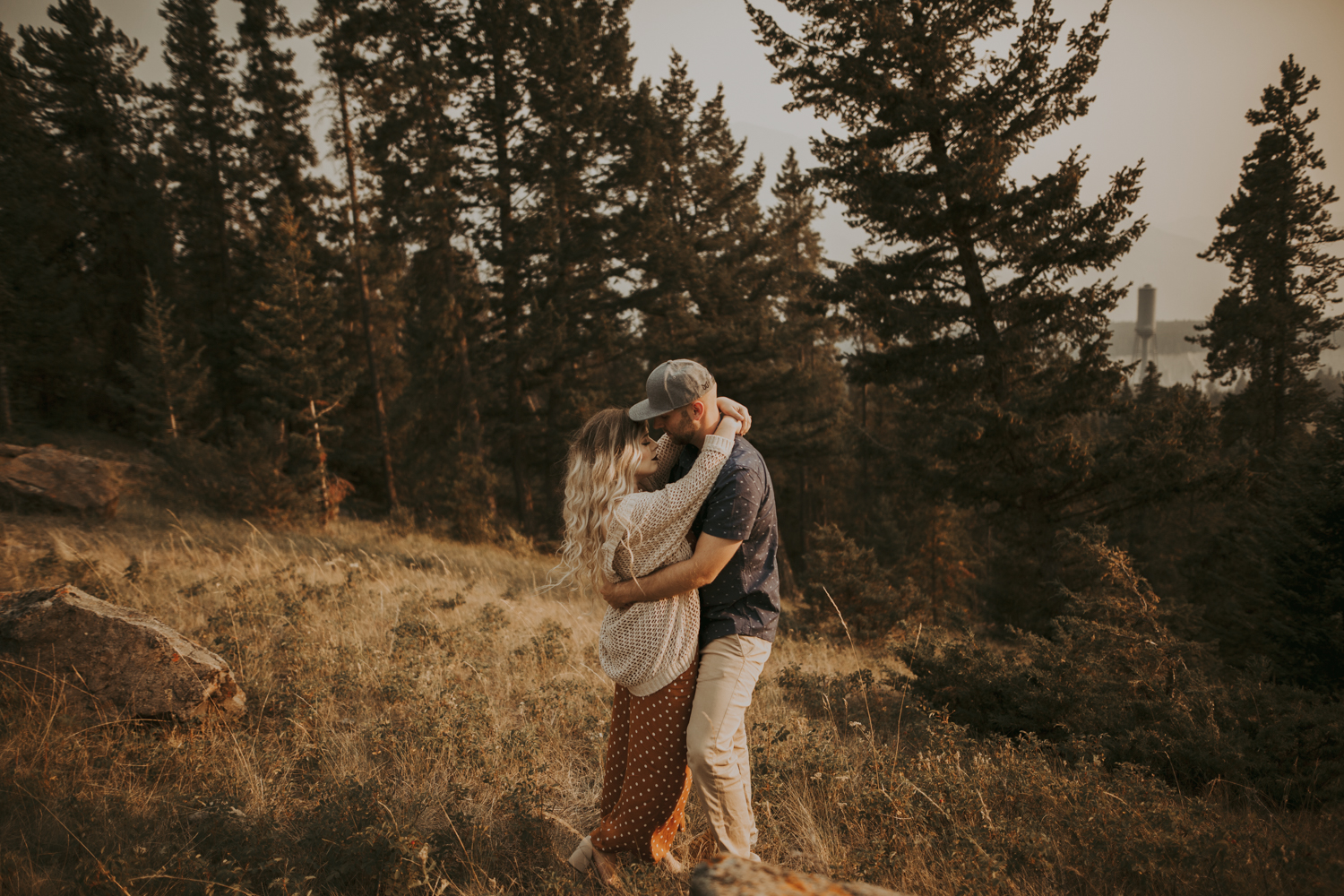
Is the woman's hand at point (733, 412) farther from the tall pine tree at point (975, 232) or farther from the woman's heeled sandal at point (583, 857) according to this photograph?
the tall pine tree at point (975, 232)

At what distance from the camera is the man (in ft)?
7.93

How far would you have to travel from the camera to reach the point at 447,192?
1739 centimetres

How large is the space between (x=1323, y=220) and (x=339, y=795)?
2469 centimetres

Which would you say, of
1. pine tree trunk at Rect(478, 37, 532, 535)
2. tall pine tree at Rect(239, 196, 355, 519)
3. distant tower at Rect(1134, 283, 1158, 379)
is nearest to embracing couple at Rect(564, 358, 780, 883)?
pine tree trunk at Rect(478, 37, 532, 535)

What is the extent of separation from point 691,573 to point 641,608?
0.29 m

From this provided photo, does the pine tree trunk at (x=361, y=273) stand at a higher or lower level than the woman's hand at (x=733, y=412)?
higher

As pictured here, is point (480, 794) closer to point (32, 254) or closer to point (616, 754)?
point (616, 754)

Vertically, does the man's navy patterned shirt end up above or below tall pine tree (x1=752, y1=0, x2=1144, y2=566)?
below

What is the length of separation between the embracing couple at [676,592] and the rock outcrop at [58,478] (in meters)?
11.2

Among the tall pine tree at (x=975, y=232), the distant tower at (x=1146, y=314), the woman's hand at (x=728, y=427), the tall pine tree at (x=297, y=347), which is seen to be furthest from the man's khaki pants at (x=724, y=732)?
the distant tower at (x=1146, y=314)

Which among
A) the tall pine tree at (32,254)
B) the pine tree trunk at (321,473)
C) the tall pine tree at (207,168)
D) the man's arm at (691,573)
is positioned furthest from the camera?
the tall pine tree at (207,168)

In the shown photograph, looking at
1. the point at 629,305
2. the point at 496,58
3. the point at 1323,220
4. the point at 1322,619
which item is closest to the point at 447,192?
the point at 496,58

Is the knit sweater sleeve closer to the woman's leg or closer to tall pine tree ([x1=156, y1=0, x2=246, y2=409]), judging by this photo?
the woman's leg

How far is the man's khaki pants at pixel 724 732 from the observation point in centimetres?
242
